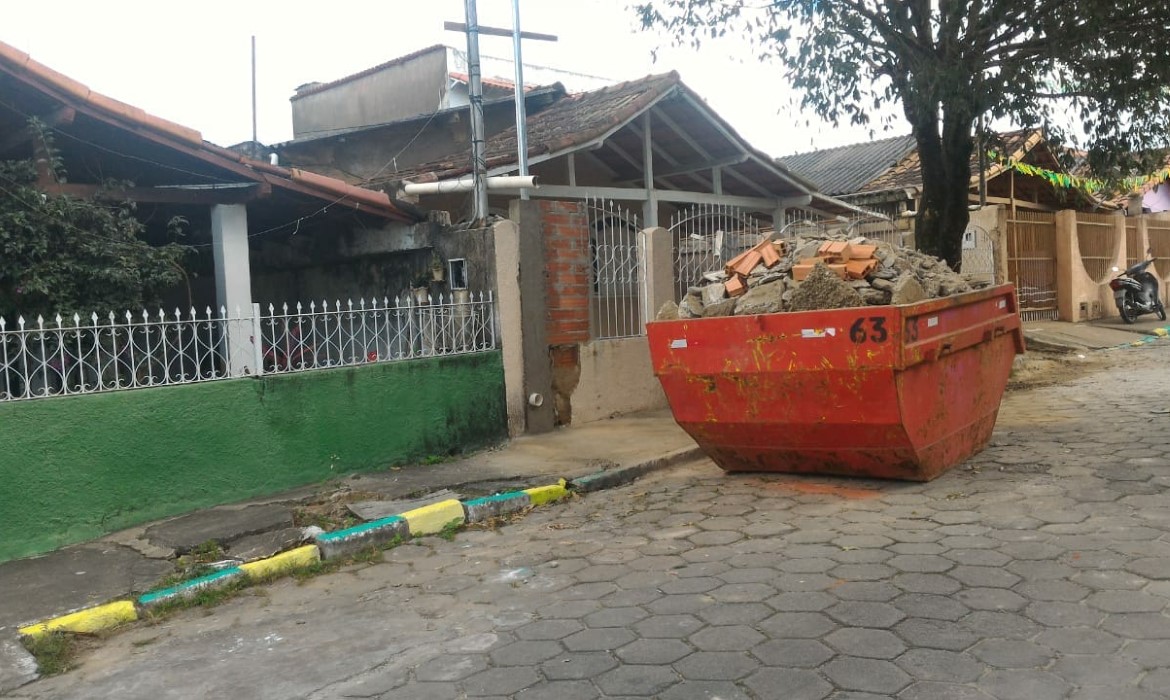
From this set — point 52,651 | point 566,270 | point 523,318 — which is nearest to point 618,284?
point 566,270

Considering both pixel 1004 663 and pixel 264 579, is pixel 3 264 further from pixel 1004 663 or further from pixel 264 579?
pixel 1004 663

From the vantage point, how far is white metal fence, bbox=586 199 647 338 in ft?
30.0

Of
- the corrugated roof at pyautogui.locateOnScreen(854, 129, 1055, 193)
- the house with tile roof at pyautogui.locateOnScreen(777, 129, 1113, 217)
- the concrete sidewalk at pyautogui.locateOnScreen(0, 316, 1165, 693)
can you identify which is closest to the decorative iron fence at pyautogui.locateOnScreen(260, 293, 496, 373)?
the concrete sidewalk at pyautogui.locateOnScreen(0, 316, 1165, 693)

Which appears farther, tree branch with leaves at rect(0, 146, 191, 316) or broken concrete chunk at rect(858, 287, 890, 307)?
tree branch with leaves at rect(0, 146, 191, 316)

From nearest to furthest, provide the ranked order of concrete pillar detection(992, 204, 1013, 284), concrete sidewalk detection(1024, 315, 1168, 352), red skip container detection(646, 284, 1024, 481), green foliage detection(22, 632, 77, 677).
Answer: green foliage detection(22, 632, 77, 677) < red skip container detection(646, 284, 1024, 481) < concrete sidewalk detection(1024, 315, 1168, 352) < concrete pillar detection(992, 204, 1013, 284)

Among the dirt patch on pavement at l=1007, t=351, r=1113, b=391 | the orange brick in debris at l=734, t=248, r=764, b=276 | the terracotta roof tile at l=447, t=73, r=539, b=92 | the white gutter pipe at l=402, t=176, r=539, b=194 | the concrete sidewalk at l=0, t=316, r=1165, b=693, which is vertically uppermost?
the terracotta roof tile at l=447, t=73, r=539, b=92

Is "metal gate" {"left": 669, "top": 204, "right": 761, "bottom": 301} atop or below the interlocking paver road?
atop

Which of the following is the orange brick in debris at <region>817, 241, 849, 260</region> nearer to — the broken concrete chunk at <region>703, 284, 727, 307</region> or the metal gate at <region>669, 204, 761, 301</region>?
the broken concrete chunk at <region>703, 284, 727, 307</region>

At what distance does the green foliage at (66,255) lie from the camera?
6.10 meters

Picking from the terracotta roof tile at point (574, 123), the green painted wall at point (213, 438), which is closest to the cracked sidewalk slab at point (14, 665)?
the green painted wall at point (213, 438)

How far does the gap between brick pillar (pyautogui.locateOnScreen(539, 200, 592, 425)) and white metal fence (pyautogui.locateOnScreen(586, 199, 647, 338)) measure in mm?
190

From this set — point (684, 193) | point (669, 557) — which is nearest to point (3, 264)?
point (669, 557)

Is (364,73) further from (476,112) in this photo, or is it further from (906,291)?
(906,291)

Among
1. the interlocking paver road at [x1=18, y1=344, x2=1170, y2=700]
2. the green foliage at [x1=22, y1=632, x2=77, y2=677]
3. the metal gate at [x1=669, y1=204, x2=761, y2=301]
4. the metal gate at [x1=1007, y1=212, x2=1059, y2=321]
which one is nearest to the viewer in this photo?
the interlocking paver road at [x1=18, y1=344, x2=1170, y2=700]
